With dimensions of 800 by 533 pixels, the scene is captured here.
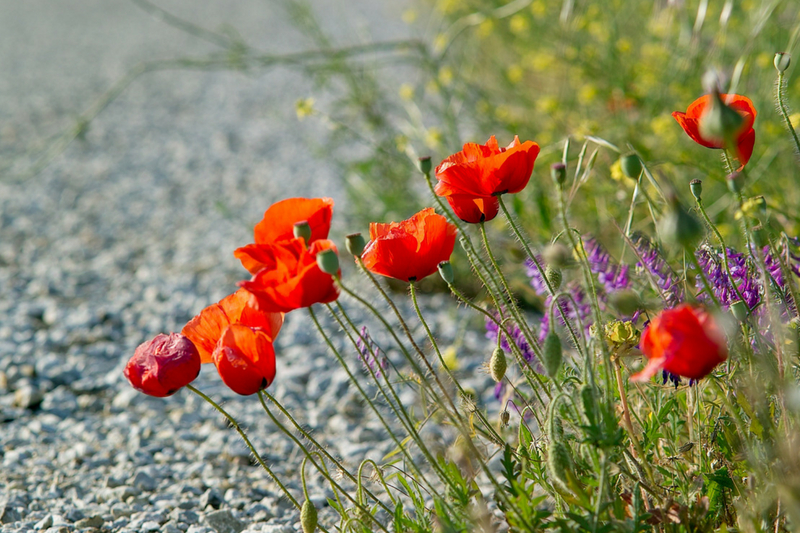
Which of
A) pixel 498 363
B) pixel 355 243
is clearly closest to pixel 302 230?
pixel 355 243

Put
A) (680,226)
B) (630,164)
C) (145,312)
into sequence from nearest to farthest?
(680,226) < (630,164) < (145,312)

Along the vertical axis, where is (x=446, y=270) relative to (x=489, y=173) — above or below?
below

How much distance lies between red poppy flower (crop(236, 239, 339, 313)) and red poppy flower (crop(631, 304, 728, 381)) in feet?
1.42

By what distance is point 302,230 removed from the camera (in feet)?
3.66

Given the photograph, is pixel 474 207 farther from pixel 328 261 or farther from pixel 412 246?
pixel 328 261

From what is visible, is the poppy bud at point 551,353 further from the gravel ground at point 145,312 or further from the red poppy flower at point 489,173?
the gravel ground at point 145,312

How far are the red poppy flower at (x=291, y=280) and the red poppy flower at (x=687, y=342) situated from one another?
43 cm

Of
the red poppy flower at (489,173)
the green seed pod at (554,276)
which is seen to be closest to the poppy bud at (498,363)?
the green seed pod at (554,276)

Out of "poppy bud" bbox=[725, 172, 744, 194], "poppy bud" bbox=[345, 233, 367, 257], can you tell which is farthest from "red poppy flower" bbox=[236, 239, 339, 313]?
"poppy bud" bbox=[725, 172, 744, 194]

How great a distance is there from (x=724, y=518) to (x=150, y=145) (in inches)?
219

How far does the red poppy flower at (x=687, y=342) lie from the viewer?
0.86 meters

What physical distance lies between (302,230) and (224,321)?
0.72 ft

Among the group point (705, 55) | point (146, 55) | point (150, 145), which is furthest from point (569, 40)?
point (146, 55)

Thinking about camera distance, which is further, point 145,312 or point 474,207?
point 145,312
